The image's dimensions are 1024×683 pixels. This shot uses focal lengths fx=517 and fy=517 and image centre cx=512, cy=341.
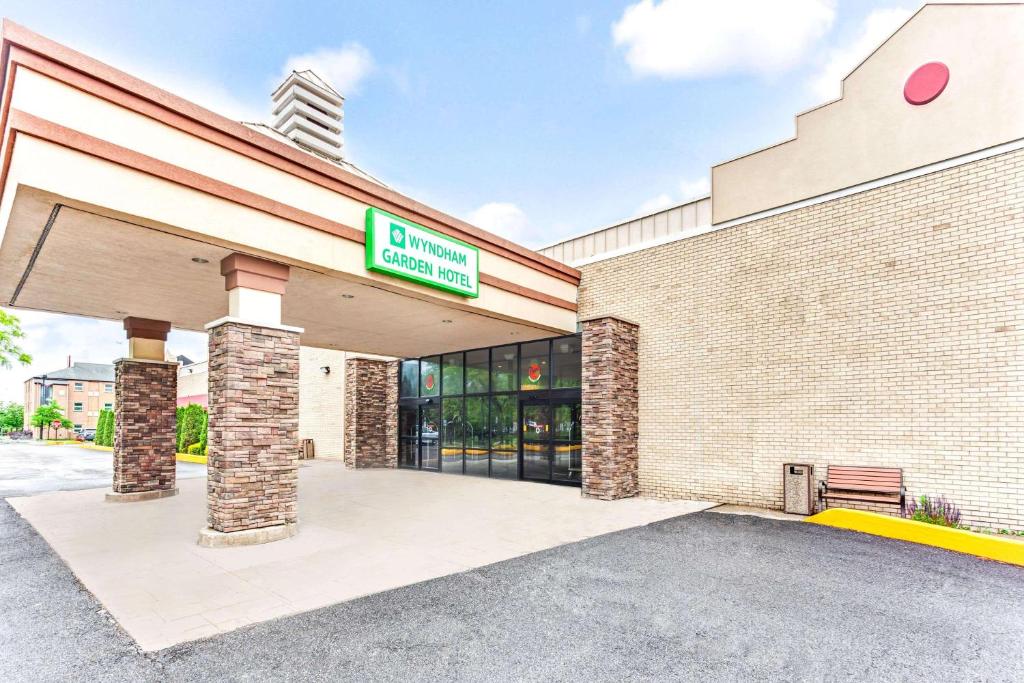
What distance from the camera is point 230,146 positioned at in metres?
6.91

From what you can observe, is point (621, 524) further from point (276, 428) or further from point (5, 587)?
point (5, 587)

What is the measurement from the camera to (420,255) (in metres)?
9.25

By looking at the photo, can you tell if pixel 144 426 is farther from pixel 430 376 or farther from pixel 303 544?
pixel 430 376

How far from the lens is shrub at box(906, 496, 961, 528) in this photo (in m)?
7.93

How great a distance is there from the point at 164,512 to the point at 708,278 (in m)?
12.1

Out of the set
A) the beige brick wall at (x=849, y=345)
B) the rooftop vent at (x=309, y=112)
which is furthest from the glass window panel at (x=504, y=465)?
the rooftop vent at (x=309, y=112)

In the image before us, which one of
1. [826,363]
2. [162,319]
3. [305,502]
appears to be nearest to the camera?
[826,363]

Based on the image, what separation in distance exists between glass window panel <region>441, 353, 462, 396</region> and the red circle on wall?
41.4 feet

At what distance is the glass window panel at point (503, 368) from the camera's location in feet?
49.3

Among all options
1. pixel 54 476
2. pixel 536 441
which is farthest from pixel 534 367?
pixel 54 476

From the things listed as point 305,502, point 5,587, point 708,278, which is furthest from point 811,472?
point 5,587

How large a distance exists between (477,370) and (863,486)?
10363 mm

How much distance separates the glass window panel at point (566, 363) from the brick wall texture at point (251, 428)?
24.3ft

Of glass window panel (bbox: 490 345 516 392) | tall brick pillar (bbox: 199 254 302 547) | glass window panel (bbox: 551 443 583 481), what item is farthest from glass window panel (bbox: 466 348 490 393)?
tall brick pillar (bbox: 199 254 302 547)
